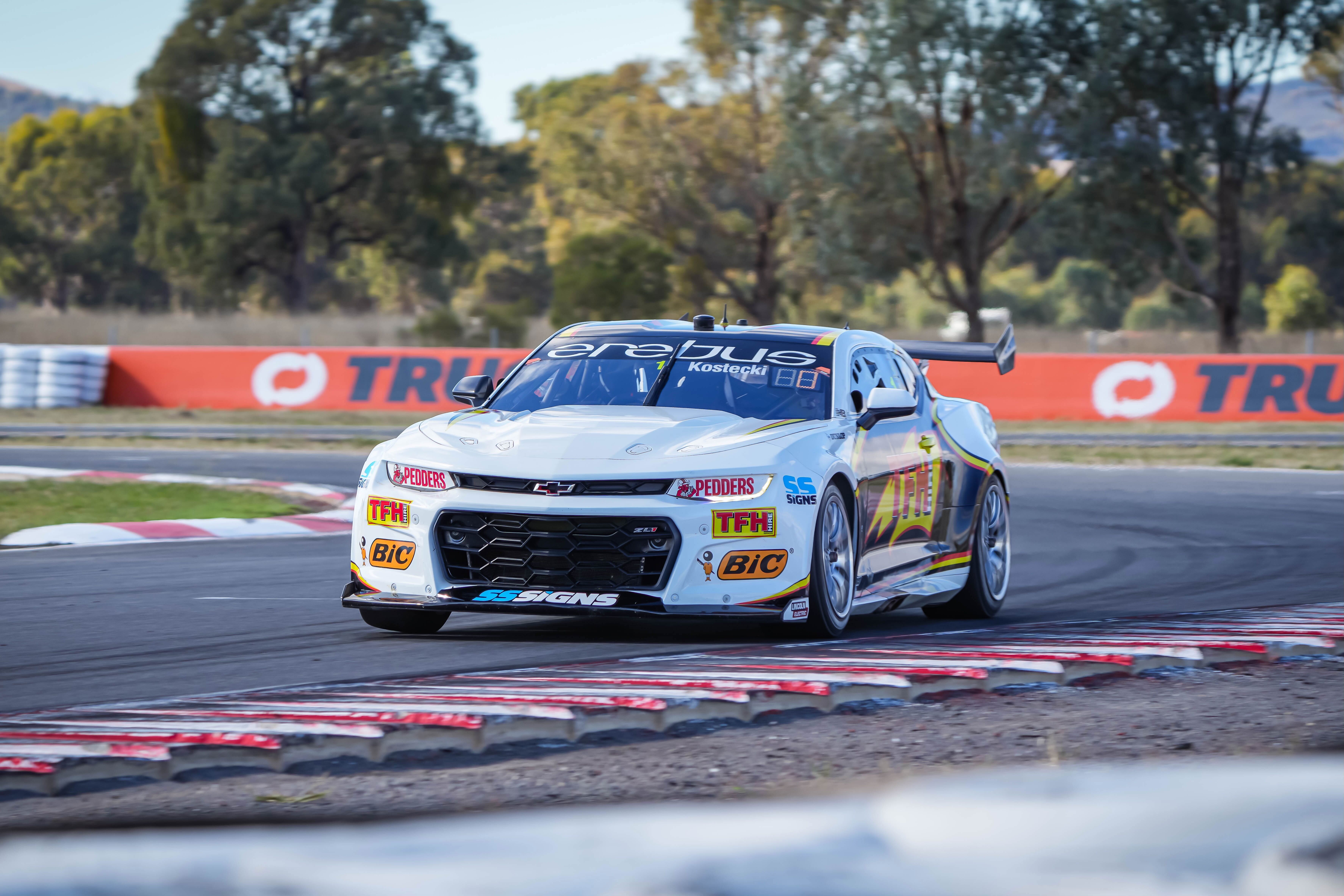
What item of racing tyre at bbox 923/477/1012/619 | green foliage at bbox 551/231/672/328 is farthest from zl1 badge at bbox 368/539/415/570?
green foliage at bbox 551/231/672/328

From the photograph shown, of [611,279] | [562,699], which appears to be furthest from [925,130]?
[562,699]

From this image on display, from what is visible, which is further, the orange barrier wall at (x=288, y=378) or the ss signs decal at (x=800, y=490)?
the orange barrier wall at (x=288, y=378)

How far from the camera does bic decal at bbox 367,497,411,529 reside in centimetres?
768

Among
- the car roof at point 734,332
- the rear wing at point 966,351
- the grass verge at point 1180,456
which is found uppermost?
the car roof at point 734,332

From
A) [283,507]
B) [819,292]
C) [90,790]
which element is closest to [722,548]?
[90,790]

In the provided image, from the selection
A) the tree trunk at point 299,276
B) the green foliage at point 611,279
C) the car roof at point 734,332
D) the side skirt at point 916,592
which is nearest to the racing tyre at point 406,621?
the car roof at point 734,332

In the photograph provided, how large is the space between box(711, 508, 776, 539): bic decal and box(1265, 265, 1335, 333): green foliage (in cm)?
6689

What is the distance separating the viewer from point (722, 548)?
746cm

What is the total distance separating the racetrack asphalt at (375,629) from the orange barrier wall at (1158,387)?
36.0 ft

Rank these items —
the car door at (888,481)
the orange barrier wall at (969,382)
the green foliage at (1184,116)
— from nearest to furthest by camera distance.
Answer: the car door at (888,481) → the orange barrier wall at (969,382) → the green foliage at (1184,116)

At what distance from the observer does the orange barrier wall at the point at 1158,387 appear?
27.7 m

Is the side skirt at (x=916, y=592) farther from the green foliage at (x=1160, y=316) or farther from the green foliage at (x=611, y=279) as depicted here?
the green foliage at (x=1160, y=316)

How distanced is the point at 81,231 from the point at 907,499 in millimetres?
81276

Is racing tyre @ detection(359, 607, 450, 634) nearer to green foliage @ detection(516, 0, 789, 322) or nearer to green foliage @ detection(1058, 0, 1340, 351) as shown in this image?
green foliage @ detection(1058, 0, 1340, 351)
